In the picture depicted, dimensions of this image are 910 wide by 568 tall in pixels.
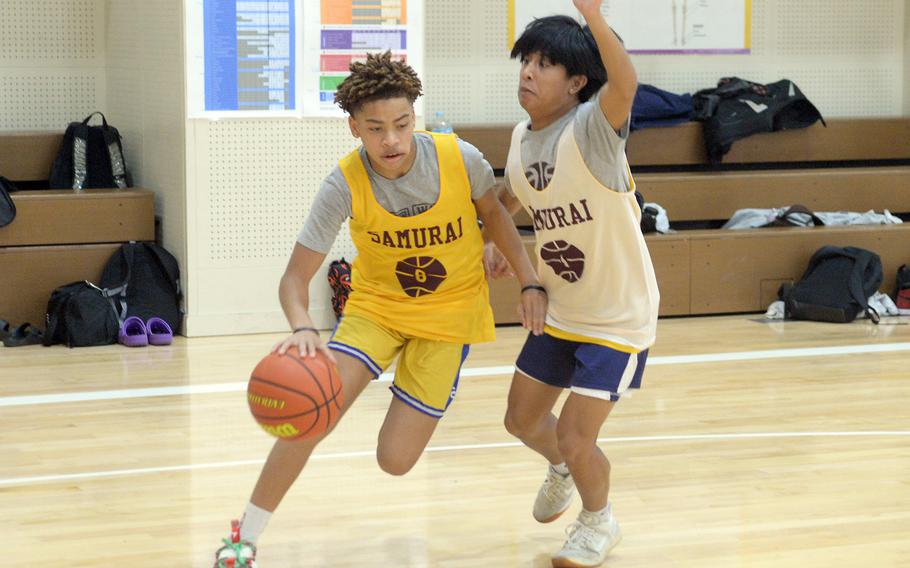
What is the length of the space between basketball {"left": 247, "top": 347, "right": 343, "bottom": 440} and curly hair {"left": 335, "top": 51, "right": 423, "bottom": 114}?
2.03ft

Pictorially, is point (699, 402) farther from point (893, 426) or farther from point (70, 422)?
point (70, 422)

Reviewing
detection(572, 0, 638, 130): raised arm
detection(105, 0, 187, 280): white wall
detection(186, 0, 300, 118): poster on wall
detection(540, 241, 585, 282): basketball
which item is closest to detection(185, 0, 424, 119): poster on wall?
detection(186, 0, 300, 118): poster on wall

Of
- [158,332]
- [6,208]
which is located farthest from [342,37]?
[6,208]

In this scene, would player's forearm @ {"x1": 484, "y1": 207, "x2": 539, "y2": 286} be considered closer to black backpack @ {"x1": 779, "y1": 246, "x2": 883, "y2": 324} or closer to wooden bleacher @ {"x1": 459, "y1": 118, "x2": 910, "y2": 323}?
wooden bleacher @ {"x1": 459, "y1": 118, "x2": 910, "y2": 323}

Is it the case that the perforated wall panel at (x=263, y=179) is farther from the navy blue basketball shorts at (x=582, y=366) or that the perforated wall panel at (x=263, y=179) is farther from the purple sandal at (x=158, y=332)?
the navy blue basketball shorts at (x=582, y=366)

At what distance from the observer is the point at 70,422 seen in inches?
192

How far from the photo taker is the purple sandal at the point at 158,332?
6441mm

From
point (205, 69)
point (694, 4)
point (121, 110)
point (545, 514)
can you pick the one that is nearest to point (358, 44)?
point (205, 69)

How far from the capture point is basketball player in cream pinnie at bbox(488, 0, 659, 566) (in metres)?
3.16

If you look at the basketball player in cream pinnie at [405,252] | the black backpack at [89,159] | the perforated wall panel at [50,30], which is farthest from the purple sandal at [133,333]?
the basketball player in cream pinnie at [405,252]

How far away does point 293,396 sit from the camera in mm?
2824

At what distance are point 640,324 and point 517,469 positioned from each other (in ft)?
3.72

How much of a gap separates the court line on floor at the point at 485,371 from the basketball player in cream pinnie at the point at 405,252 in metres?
2.27

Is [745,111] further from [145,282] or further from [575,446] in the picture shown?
[575,446]
